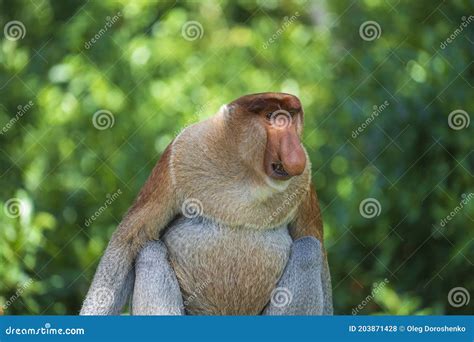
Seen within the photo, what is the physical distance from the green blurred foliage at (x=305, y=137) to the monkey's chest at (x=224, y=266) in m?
2.20

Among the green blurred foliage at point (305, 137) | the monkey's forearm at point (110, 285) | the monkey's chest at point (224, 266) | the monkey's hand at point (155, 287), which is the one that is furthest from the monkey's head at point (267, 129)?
the green blurred foliage at point (305, 137)

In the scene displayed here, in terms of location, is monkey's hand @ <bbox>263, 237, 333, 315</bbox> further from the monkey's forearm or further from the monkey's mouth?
the monkey's forearm

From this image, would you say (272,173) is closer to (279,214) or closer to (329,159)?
(279,214)

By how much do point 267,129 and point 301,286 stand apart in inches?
29.9

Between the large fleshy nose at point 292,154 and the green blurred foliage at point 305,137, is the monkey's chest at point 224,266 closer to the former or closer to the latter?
the large fleshy nose at point 292,154

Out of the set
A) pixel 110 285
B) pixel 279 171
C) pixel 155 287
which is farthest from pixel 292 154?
pixel 110 285

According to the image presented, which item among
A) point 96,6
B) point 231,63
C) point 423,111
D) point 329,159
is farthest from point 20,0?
point 423,111

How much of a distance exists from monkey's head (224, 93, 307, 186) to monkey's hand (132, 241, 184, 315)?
62 centimetres

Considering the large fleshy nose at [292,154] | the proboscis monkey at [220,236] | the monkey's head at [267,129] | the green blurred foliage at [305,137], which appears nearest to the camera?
the large fleshy nose at [292,154]

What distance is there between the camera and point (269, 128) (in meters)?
4.38

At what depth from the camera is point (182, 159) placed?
4520 millimetres

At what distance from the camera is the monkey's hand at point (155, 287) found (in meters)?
4.41

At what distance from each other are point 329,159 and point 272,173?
9.21ft

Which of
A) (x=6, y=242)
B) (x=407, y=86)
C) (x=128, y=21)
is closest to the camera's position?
(x=6, y=242)
